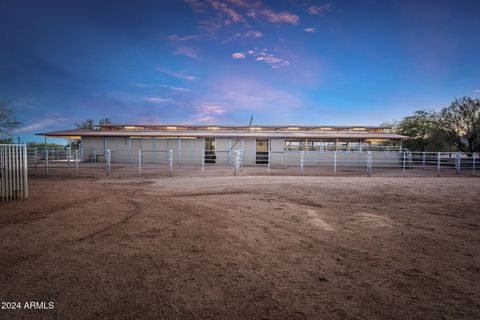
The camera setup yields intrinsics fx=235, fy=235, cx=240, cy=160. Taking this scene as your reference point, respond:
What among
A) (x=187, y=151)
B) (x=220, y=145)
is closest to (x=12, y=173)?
(x=187, y=151)

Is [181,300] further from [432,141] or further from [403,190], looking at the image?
[432,141]

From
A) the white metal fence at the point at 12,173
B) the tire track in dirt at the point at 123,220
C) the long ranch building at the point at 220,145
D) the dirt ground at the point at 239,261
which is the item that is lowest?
the dirt ground at the point at 239,261

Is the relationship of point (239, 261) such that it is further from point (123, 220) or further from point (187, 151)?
point (187, 151)

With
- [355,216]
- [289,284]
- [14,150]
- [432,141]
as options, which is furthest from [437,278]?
[432,141]

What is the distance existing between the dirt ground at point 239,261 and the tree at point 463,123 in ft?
88.6

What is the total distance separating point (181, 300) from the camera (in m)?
2.39

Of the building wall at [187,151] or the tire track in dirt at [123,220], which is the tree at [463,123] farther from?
the tire track in dirt at [123,220]

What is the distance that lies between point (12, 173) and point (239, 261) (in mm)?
7739

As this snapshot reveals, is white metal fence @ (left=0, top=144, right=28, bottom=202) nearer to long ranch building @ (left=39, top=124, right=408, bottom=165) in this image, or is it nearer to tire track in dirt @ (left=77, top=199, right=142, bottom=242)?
tire track in dirt @ (left=77, top=199, right=142, bottom=242)

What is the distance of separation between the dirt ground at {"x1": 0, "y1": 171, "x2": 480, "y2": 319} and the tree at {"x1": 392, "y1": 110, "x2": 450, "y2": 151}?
89.1 feet

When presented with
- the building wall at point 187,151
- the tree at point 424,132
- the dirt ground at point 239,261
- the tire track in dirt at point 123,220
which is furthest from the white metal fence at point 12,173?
the tree at point 424,132

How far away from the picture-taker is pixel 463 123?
2620cm

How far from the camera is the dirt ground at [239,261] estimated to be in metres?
2.31

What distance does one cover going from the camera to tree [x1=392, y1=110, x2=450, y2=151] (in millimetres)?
26920
